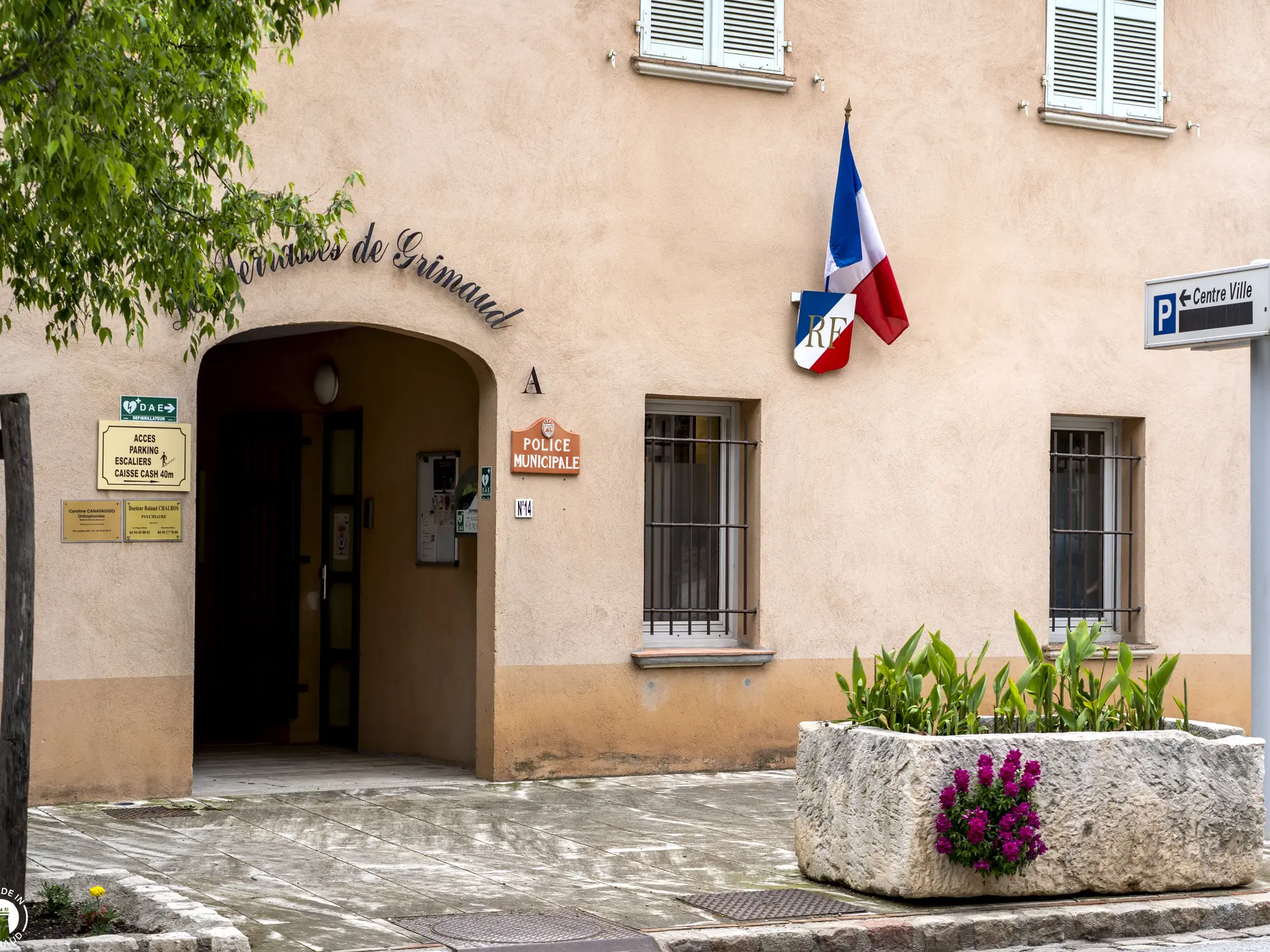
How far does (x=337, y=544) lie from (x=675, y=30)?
4587 mm

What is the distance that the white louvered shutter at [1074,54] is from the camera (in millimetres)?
12414

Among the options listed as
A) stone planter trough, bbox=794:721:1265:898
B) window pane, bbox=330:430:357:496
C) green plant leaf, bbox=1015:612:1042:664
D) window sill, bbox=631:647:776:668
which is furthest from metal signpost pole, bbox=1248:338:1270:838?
window pane, bbox=330:430:357:496

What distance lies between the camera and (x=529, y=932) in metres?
6.70

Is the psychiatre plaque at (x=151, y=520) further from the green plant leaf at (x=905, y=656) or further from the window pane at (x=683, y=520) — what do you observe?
the green plant leaf at (x=905, y=656)

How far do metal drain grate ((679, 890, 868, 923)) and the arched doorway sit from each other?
13.8 ft

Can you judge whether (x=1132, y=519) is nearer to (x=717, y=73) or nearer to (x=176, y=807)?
(x=717, y=73)

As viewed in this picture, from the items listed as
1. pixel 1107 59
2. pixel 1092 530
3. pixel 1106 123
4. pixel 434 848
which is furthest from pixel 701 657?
→ pixel 1107 59

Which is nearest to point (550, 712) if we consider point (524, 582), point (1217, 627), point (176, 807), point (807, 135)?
point (524, 582)

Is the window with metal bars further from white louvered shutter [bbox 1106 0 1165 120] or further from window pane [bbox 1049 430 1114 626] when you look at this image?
white louvered shutter [bbox 1106 0 1165 120]

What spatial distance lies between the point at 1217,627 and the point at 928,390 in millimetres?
2996

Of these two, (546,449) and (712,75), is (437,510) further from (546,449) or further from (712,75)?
(712,75)

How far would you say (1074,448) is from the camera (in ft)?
41.5

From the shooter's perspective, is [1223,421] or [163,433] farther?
[1223,421]

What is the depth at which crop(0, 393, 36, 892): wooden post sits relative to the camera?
6145 mm
